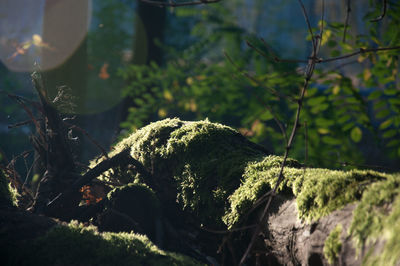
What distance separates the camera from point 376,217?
155 centimetres

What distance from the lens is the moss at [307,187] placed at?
1849 millimetres

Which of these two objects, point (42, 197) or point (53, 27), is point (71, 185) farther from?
point (53, 27)

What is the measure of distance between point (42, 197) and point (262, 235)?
208cm

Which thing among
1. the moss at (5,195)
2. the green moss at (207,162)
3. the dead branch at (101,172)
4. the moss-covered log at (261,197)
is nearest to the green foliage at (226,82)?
the green moss at (207,162)

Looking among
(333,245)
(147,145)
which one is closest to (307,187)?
(333,245)

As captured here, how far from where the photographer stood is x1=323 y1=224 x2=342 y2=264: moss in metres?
1.71

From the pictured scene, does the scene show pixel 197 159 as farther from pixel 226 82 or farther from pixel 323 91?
pixel 323 91

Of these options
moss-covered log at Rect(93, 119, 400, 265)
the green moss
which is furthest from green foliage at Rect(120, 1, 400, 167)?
moss-covered log at Rect(93, 119, 400, 265)

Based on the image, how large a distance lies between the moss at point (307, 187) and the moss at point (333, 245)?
0.44 ft

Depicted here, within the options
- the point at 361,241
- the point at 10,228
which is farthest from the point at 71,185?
the point at 361,241

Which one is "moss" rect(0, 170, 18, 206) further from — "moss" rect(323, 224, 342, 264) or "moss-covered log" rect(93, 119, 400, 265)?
"moss" rect(323, 224, 342, 264)

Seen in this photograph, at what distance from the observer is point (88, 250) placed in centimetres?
224

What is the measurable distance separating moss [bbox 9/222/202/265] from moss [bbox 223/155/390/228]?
1.95 ft

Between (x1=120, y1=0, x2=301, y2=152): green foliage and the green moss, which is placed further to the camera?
(x1=120, y1=0, x2=301, y2=152): green foliage
